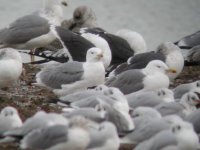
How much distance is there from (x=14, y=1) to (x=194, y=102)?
15340 millimetres

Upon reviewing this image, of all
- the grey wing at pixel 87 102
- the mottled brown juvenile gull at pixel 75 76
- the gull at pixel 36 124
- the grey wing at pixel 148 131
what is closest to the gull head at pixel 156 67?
the mottled brown juvenile gull at pixel 75 76

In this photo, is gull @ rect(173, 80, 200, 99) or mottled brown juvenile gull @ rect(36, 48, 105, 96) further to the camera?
mottled brown juvenile gull @ rect(36, 48, 105, 96)

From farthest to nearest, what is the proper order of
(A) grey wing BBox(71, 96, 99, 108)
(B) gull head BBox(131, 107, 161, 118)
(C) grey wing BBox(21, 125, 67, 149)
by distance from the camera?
(A) grey wing BBox(71, 96, 99, 108) < (B) gull head BBox(131, 107, 161, 118) < (C) grey wing BBox(21, 125, 67, 149)

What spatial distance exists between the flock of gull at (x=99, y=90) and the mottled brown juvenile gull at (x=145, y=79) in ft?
0.04

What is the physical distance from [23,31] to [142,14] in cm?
1133

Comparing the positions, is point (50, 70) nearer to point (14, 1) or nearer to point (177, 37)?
point (177, 37)

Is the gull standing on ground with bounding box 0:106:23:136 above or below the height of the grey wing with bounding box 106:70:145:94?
below

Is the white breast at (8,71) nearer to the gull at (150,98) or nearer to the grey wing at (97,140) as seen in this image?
the gull at (150,98)

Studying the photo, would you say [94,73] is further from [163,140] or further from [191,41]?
[191,41]

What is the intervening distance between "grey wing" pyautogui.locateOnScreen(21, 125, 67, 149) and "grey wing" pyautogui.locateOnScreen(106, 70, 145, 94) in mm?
2728

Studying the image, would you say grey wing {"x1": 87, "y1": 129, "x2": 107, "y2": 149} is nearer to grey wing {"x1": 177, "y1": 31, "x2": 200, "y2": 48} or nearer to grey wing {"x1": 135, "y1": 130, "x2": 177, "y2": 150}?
grey wing {"x1": 135, "y1": 130, "x2": 177, "y2": 150}

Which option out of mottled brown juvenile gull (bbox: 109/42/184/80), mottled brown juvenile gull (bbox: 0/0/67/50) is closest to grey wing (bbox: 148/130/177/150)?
mottled brown juvenile gull (bbox: 109/42/184/80)

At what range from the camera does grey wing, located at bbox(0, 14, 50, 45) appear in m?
11.6

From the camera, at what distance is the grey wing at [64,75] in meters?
9.59
